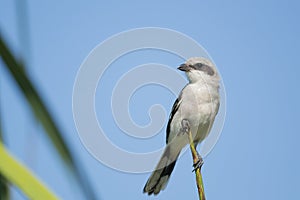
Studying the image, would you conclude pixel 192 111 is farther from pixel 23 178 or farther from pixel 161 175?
pixel 23 178

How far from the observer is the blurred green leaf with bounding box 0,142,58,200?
1.50 ft

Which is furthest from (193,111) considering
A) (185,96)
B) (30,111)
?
(30,111)

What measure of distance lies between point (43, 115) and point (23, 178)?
10 cm

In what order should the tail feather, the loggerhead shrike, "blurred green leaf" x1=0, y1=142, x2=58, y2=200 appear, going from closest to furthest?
"blurred green leaf" x1=0, y1=142, x2=58, y2=200, the loggerhead shrike, the tail feather

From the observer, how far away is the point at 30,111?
58 centimetres

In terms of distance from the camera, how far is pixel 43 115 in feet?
1.77

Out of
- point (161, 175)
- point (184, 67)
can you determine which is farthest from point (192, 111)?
point (161, 175)

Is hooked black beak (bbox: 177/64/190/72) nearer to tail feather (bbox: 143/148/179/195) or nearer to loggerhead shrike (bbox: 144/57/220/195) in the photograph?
loggerhead shrike (bbox: 144/57/220/195)

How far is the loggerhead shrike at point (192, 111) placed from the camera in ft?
17.7

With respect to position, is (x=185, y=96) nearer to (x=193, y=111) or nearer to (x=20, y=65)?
(x=193, y=111)

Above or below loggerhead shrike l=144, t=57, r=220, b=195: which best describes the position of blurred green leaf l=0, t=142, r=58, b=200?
below

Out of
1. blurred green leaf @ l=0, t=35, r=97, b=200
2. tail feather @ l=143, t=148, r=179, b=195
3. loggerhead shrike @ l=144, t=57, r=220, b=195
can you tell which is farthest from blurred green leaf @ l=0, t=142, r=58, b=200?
tail feather @ l=143, t=148, r=179, b=195

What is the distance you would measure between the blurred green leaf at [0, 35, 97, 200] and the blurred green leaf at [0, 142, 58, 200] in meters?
0.06

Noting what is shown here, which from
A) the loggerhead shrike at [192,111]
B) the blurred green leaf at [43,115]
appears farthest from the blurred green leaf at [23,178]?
the loggerhead shrike at [192,111]
